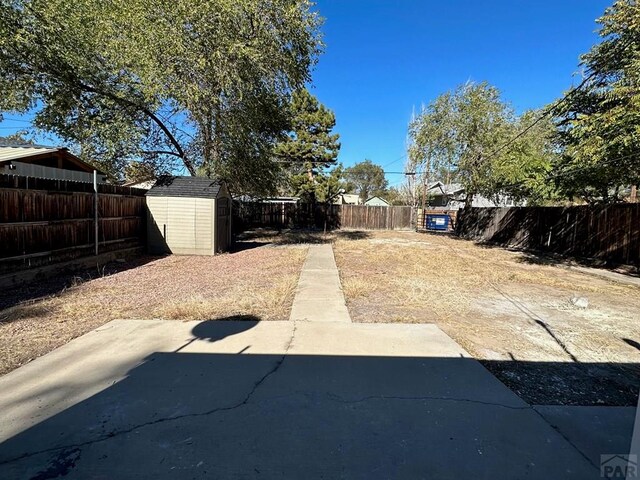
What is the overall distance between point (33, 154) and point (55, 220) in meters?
4.38

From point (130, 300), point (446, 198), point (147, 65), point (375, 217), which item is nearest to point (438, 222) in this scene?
point (375, 217)

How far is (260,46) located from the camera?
11.2 metres

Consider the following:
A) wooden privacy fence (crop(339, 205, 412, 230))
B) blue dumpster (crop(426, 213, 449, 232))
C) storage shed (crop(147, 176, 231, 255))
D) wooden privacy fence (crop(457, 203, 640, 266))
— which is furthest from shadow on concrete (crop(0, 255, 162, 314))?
blue dumpster (crop(426, 213, 449, 232))

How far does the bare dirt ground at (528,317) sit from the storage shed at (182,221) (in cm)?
476

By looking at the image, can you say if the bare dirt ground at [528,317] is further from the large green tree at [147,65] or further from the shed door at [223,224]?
the large green tree at [147,65]

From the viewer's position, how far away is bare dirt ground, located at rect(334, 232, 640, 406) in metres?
3.30

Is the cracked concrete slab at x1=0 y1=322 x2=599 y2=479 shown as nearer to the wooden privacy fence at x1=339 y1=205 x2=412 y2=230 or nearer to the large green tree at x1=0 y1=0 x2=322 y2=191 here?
the large green tree at x1=0 y1=0 x2=322 y2=191

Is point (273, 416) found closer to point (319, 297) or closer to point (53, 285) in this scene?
point (319, 297)

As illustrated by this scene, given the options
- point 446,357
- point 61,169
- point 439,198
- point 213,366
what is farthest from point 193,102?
point 439,198

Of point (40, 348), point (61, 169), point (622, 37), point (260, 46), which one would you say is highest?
point (260, 46)

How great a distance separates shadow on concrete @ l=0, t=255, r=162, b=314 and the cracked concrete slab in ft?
9.25

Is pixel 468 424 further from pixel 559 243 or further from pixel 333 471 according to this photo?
pixel 559 243

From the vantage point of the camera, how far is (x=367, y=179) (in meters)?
78.6

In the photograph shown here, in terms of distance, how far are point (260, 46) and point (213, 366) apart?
10735mm
